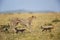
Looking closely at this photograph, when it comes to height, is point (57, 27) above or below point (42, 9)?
below

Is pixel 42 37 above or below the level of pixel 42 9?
below

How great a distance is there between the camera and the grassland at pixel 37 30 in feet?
9.03

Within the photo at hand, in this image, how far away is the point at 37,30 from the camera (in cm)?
279

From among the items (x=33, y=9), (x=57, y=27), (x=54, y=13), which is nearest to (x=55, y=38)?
(x=57, y=27)

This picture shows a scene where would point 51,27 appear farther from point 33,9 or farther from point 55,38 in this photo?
point 33,9

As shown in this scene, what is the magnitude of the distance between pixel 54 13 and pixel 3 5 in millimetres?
1023

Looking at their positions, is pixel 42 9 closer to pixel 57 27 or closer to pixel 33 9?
pixel 33 9

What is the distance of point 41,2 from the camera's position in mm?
2887

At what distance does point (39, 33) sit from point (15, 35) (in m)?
0.46

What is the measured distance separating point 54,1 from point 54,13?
0.79 feet

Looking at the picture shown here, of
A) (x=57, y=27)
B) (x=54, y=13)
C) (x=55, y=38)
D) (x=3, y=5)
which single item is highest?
(x=3, y=5)

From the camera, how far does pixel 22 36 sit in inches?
109

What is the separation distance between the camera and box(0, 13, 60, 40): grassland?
275 cm

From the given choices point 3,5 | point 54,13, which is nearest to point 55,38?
point 54,13
